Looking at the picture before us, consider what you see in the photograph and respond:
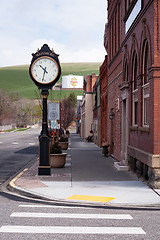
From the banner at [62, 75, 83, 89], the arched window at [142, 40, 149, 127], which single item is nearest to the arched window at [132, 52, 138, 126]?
the arched window at [142, 40, 149, 127]

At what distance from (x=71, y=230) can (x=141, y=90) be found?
25.7 ft

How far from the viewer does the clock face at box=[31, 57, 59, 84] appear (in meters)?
16.1

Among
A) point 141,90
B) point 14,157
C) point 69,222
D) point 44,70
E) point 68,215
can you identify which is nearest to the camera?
point 69,222

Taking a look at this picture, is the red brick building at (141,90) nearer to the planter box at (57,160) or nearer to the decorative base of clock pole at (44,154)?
the planter box at (57,160)

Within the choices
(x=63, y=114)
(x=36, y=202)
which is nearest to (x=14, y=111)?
(x=63, y=114)

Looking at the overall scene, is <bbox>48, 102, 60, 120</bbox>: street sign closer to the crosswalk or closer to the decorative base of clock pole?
the decorative base of clock pole

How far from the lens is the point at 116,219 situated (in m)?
8.26

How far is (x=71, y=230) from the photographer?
7312mm

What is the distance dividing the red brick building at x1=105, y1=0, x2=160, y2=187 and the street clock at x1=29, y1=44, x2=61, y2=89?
3088 millimetres

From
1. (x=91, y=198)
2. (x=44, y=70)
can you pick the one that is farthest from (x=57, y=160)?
(x=91, y=198)

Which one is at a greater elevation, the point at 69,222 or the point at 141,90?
the point at 141,90

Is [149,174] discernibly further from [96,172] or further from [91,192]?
[96,172]

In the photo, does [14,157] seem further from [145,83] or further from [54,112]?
[145,83]

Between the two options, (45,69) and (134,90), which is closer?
(134,90)
